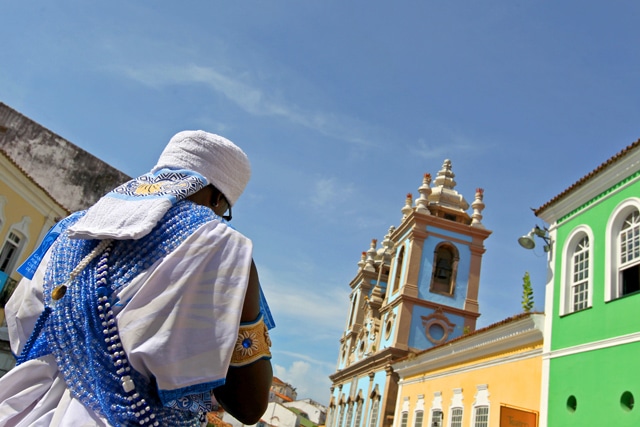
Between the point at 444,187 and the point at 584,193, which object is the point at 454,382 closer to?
the point at 584,193

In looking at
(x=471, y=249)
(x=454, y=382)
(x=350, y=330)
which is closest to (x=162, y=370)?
(x=454, y=382)

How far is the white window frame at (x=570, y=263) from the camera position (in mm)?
10512

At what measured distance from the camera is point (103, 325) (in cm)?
167

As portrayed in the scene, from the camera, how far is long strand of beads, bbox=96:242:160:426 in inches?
62.6

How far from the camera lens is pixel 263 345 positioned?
1.79 m

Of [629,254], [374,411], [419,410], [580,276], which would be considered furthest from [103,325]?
[374,411]

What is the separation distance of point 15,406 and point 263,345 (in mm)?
671

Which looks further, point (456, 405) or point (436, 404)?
point (436, 404)

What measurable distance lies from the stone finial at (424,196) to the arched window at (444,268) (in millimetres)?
1577

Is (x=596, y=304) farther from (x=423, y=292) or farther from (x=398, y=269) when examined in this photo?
(x=398, y=269)

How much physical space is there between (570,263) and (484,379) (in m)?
3.48

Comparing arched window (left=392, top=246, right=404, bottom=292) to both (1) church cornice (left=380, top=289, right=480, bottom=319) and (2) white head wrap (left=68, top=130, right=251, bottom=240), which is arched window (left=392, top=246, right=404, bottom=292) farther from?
(2) white head wrap (left=68, top=130, right=251, bottom=240)

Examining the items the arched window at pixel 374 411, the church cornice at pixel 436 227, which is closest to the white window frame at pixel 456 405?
the arched window at pixel 374 411

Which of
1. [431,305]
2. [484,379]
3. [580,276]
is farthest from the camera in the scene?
A: [431,305]
